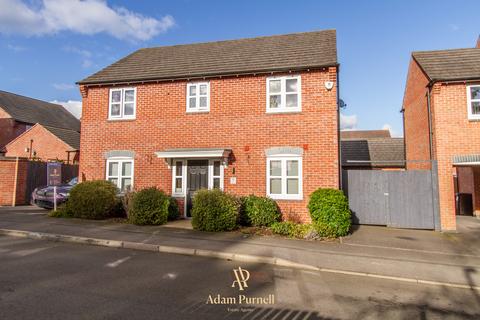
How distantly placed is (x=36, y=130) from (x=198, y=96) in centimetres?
2185

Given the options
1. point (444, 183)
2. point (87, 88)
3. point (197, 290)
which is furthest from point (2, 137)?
point (444, 183)

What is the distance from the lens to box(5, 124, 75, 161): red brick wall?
1009 inches

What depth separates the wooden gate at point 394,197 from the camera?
1130 centimetres

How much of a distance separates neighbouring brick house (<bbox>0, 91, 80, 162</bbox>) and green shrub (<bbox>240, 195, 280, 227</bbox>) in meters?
19.9

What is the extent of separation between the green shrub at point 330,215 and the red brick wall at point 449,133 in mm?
4448

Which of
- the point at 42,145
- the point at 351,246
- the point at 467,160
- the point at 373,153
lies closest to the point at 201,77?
the point at 351,246

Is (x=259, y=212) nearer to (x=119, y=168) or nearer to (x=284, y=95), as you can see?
(x=284, y=95)

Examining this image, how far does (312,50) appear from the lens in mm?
12359

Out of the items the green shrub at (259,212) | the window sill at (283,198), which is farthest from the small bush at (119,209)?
the window sill at (283,198)

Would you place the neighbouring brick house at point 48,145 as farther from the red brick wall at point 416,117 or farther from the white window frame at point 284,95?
the red brick wall at point 416,117

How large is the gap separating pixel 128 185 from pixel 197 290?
8.57 meters

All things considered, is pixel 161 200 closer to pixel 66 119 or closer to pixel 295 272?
pixel 295 272

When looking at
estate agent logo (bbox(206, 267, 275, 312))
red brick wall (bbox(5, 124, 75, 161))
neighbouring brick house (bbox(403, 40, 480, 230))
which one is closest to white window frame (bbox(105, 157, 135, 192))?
estate agent logo (bbox(206, 267, 275, 312))

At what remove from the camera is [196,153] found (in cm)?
1131
